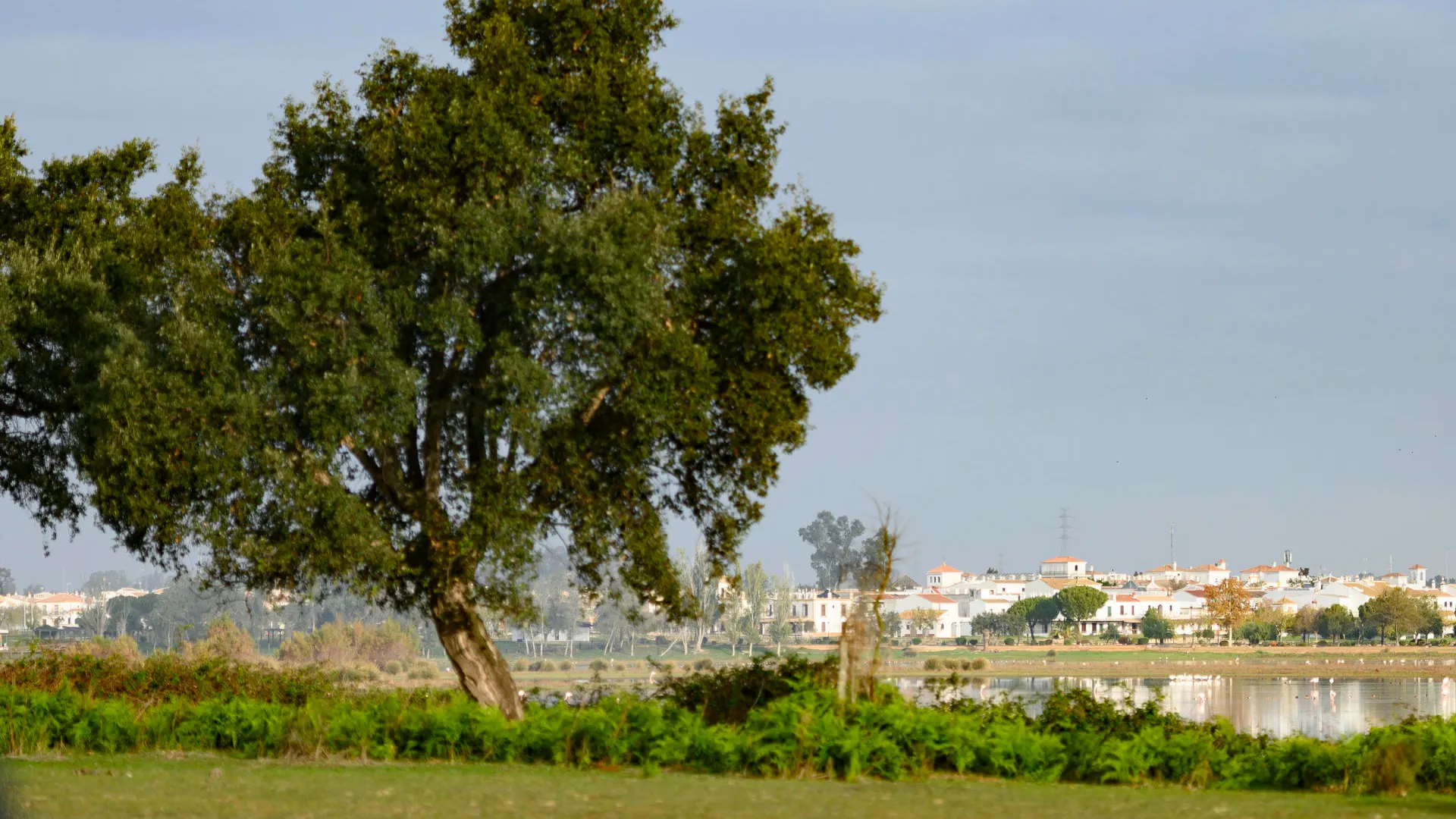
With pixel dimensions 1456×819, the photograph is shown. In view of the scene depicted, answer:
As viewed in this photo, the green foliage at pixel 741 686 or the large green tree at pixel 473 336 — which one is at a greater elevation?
the large green tree at pixel 473 336

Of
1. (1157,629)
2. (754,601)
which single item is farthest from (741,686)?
(1157,629)

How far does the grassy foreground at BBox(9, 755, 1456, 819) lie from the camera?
1260 cm

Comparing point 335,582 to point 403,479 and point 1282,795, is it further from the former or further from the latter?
point 1282,795

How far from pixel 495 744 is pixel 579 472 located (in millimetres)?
4589

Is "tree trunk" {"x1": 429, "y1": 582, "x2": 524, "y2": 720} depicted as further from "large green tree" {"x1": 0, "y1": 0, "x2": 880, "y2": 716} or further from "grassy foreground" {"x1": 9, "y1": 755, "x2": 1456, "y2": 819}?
"grassy foreground" {"x1": 9, "y1": 755, "x2": 1456, "y2": 819}

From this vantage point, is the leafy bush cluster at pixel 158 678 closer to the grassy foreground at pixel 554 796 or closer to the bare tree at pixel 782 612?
the grassy foreground at pixel 554 796

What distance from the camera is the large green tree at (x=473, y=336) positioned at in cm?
1952

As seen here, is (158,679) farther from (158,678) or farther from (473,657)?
(473,657)

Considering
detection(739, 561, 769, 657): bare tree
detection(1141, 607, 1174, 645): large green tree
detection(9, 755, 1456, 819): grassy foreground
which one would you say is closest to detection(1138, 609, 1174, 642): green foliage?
detection(1141, 607, 1174, 645): large green tree

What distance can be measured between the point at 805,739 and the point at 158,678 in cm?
932

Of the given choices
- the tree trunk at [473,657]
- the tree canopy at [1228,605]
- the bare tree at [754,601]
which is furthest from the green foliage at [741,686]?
the tree canopy at [1228,605]

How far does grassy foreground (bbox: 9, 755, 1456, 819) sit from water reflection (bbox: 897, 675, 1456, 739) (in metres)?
23.3

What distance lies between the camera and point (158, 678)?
66.8 feet

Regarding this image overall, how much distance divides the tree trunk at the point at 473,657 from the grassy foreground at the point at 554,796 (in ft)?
18.9
